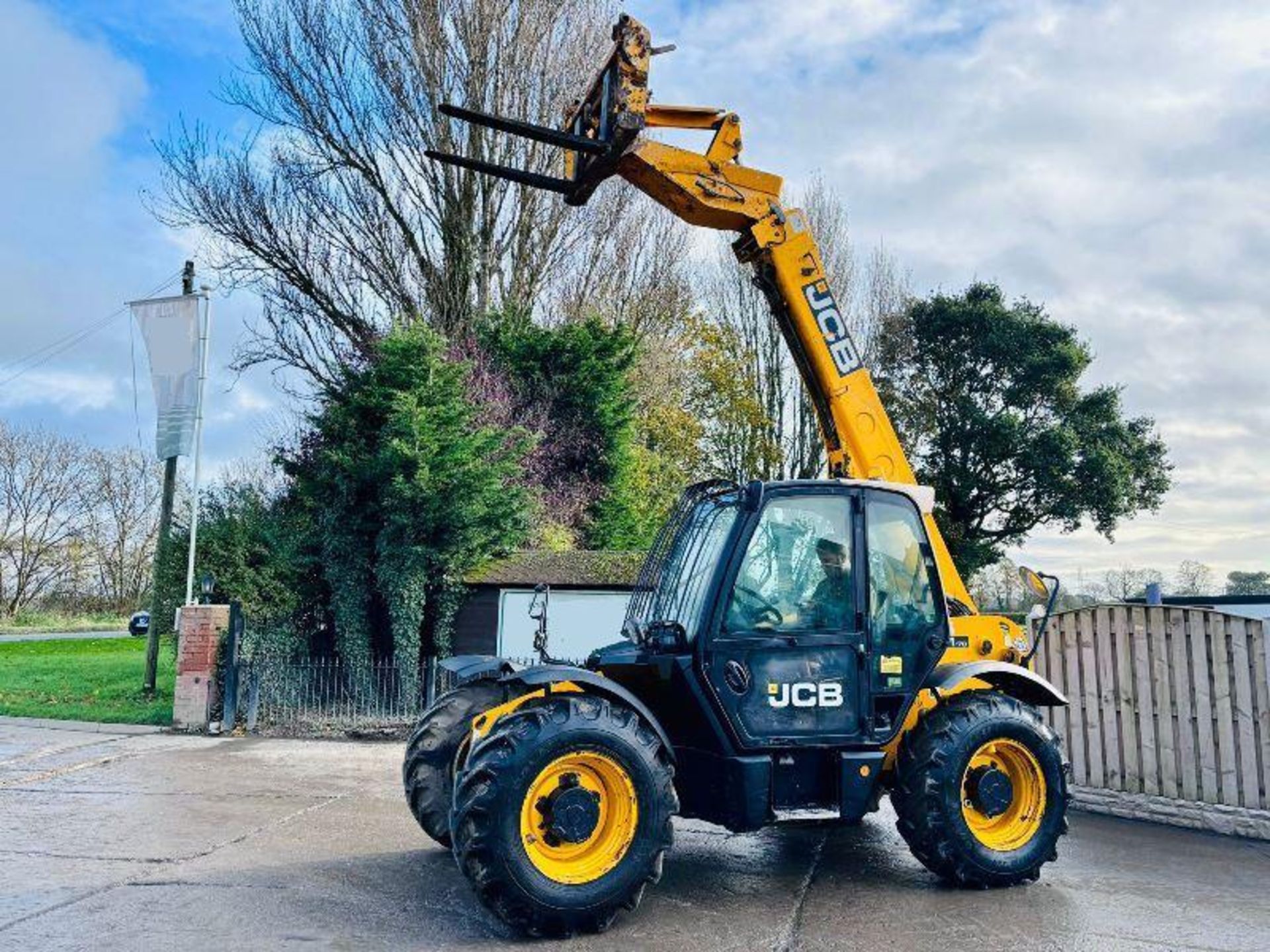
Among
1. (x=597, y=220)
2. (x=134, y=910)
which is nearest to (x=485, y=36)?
(x=597, y=220)

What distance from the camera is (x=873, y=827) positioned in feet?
24.0

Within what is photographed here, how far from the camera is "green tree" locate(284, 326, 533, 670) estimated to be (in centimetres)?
1390

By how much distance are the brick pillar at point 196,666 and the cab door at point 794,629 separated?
9001mm

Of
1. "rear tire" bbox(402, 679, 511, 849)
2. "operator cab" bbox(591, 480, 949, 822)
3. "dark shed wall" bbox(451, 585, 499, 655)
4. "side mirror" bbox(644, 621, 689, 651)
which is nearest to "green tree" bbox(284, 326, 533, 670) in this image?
"dark shed wall" bbox(451, 585, 499, 655)

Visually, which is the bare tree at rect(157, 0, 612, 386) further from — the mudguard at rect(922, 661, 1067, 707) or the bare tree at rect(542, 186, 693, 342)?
the mudguard at rect(922, 661, 1067, 707)

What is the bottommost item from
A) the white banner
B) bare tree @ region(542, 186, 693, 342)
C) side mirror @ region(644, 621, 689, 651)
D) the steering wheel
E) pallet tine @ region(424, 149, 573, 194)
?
side mirror @ region(644, 621, 689, 651)

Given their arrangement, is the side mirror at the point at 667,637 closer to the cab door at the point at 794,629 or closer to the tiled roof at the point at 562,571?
the cab door at the point at 794,629

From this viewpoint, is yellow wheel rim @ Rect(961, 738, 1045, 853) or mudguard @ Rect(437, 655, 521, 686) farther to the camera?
mudguard @ Rect(437, 655, 521, 686)

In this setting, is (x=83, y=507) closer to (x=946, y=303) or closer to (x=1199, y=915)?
(x=946, y=303)

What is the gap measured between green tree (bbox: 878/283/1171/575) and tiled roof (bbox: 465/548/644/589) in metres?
14.1

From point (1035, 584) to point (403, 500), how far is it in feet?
30.6

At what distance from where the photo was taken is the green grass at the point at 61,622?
34500 mm

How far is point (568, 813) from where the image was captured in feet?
15.8

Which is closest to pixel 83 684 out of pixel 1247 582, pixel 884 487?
pixel 884 487
